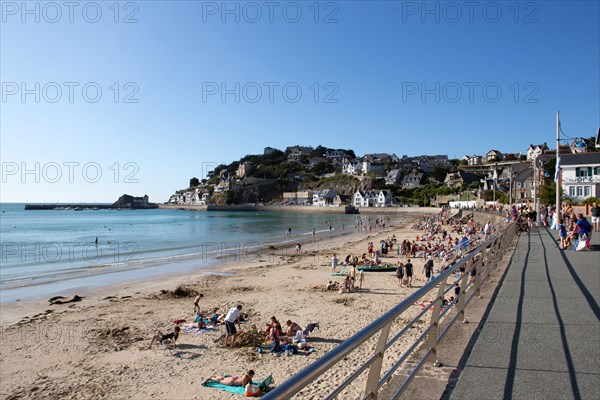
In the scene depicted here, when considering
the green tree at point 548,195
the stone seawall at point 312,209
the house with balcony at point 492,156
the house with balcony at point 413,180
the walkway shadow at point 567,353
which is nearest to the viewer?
the walkway shadow at point 567,353

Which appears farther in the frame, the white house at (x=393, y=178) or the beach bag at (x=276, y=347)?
the white house at (x=393, y=178)

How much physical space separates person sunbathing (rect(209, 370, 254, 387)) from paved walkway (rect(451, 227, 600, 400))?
4.76 metres

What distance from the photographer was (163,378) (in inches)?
353

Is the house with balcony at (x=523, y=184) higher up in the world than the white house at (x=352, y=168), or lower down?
lower down

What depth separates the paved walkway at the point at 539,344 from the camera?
3277 millimetres

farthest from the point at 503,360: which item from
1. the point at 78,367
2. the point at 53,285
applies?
the point at 53,285

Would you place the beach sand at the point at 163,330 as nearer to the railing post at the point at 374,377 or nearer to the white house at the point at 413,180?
the railing post at the point at 374,377

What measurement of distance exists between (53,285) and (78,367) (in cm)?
1254

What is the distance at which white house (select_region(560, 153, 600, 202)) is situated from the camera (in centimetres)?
4150

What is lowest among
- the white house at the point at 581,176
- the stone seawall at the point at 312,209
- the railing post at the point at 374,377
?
the stone seawall at the point at 312,209

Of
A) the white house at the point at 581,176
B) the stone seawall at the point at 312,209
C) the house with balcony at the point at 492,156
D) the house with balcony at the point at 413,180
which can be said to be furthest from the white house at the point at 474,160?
the white house at the point at 581,176

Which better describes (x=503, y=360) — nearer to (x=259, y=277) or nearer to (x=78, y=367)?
(x=78, y=367)

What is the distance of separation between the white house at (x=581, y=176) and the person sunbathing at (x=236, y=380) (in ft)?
147

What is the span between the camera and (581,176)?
42625 mm
